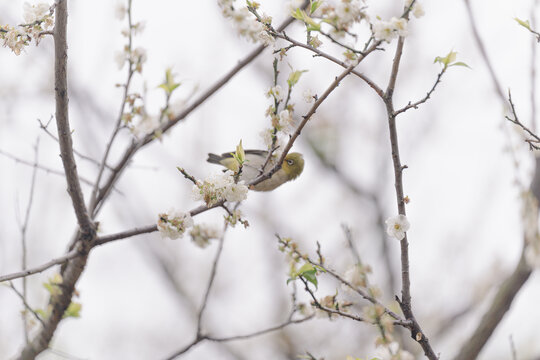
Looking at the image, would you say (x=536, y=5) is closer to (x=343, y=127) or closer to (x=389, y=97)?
(x=389, y=97)

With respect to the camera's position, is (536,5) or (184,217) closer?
(184,217)

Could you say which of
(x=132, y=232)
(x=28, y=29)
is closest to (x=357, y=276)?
(x=132, y=232)

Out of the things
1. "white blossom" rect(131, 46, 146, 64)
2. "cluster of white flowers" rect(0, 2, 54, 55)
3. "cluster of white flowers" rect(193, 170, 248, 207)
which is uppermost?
"white blossom" rect(131, 46, 146, 64)

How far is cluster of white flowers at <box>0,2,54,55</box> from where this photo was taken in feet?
6.84

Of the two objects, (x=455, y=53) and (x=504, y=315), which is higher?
(x=455, y=53)

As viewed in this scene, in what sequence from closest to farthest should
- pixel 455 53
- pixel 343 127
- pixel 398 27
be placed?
pixel 398 27
pixel 455 53
pixel 343 127

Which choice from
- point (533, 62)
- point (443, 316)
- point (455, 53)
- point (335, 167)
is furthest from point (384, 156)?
point (455, 53)

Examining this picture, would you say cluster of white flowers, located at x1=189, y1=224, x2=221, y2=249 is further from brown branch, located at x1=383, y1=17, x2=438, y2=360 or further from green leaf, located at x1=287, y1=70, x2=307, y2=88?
brown branch, located at x1=383, y1=17, x2=438, y2=360

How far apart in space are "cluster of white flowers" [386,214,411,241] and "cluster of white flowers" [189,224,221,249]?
1206 mm

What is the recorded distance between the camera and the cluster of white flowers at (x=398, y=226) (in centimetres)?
199

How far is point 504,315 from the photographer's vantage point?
3.08 metres

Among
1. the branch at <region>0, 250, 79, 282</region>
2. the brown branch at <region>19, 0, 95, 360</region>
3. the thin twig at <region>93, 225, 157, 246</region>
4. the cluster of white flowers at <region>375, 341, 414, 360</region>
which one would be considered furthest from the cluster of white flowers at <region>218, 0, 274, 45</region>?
the cluster of white flowers at <region>375, 341, 414, 360</region>

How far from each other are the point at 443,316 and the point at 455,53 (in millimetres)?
6258

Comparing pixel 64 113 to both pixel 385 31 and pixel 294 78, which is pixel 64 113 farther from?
pixel 385 31
